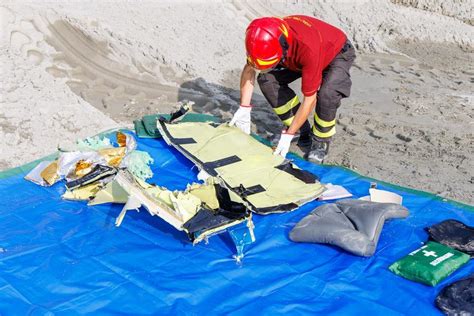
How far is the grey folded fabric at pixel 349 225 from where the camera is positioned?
263 cm

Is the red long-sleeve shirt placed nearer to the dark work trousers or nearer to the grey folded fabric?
the dark work trousers

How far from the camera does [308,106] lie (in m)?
3.48

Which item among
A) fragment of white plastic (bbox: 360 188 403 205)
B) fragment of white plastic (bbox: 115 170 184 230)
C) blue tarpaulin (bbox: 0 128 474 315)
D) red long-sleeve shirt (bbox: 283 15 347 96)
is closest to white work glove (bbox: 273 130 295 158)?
red long-sleeve shirt (bbox: 283 15 347 96)

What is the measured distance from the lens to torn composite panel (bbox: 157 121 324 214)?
314cm

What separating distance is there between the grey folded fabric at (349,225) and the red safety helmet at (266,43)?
0.98 m

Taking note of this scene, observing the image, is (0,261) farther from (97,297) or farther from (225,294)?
(225,294)

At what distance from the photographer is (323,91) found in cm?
380

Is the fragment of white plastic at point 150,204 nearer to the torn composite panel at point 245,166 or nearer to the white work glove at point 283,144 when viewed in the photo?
the torn composite panel at point 245,166

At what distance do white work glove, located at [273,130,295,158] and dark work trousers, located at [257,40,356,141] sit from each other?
444 millimetres

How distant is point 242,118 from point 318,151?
2.05 ft

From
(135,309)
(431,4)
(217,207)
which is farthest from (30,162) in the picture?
(431,4)

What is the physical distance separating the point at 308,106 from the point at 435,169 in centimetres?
113

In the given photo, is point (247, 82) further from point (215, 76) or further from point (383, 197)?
point (215, 76)

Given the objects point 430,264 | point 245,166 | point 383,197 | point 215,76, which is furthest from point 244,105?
point 215,76
